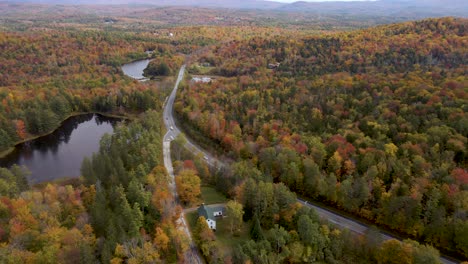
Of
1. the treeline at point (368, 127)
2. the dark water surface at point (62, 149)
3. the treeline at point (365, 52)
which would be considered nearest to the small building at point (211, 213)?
the treeline at point (368, 127)

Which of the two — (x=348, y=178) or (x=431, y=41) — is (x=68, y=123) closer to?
(x=348, y=178)

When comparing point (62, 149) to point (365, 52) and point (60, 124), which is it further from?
point (365, 52)

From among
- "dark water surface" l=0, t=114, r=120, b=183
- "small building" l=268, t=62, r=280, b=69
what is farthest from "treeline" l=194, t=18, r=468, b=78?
"dark water surface" l=0, t=114, r=120, b=183

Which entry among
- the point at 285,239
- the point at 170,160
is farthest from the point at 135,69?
the point at 285,239

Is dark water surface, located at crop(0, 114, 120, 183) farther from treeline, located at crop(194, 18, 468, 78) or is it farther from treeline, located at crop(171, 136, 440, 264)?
treeline, located at crop(194, 18, 468, 78)

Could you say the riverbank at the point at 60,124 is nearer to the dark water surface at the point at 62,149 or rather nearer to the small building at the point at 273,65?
the dark water surface at the point at 62,149

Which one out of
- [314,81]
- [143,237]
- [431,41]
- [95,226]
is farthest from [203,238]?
[431,41]
